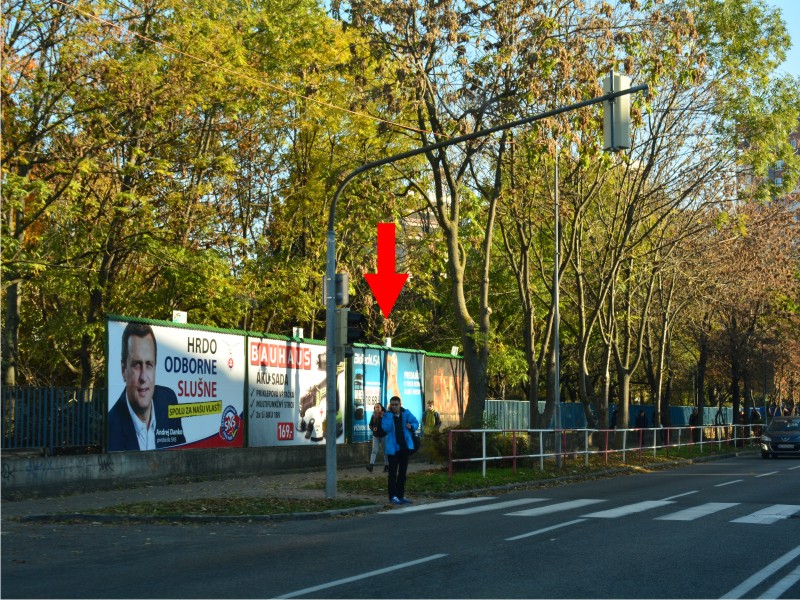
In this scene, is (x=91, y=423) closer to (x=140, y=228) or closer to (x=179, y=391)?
(x=179, y=391)

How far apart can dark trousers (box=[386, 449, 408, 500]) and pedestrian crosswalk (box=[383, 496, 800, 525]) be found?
43 cm

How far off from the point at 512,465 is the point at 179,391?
8248mm

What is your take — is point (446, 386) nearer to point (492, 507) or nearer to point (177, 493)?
point (177, 493)

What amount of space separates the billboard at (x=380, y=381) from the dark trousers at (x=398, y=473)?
387 inches

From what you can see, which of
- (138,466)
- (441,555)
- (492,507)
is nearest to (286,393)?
(138,466)

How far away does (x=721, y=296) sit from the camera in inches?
1586

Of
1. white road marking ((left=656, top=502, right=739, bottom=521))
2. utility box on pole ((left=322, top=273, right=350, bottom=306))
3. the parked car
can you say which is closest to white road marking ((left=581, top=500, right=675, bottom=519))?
white road marking ((left=656, top=502, right=739, bottom=521))

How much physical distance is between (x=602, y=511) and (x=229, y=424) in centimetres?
1045

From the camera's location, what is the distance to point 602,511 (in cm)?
1684

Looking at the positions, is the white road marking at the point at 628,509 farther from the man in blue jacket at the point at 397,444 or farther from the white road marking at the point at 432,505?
the man in blue jacket at the point at 397,444

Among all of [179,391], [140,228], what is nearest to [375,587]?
[179,391]

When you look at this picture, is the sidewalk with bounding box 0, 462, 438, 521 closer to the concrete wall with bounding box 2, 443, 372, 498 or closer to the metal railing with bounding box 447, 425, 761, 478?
the concrete wall with bounding box 2, 443, 372, 498

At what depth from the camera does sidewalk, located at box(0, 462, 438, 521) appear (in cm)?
1686

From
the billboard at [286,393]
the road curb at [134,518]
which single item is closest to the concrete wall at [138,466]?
the billboard at [286,393]
